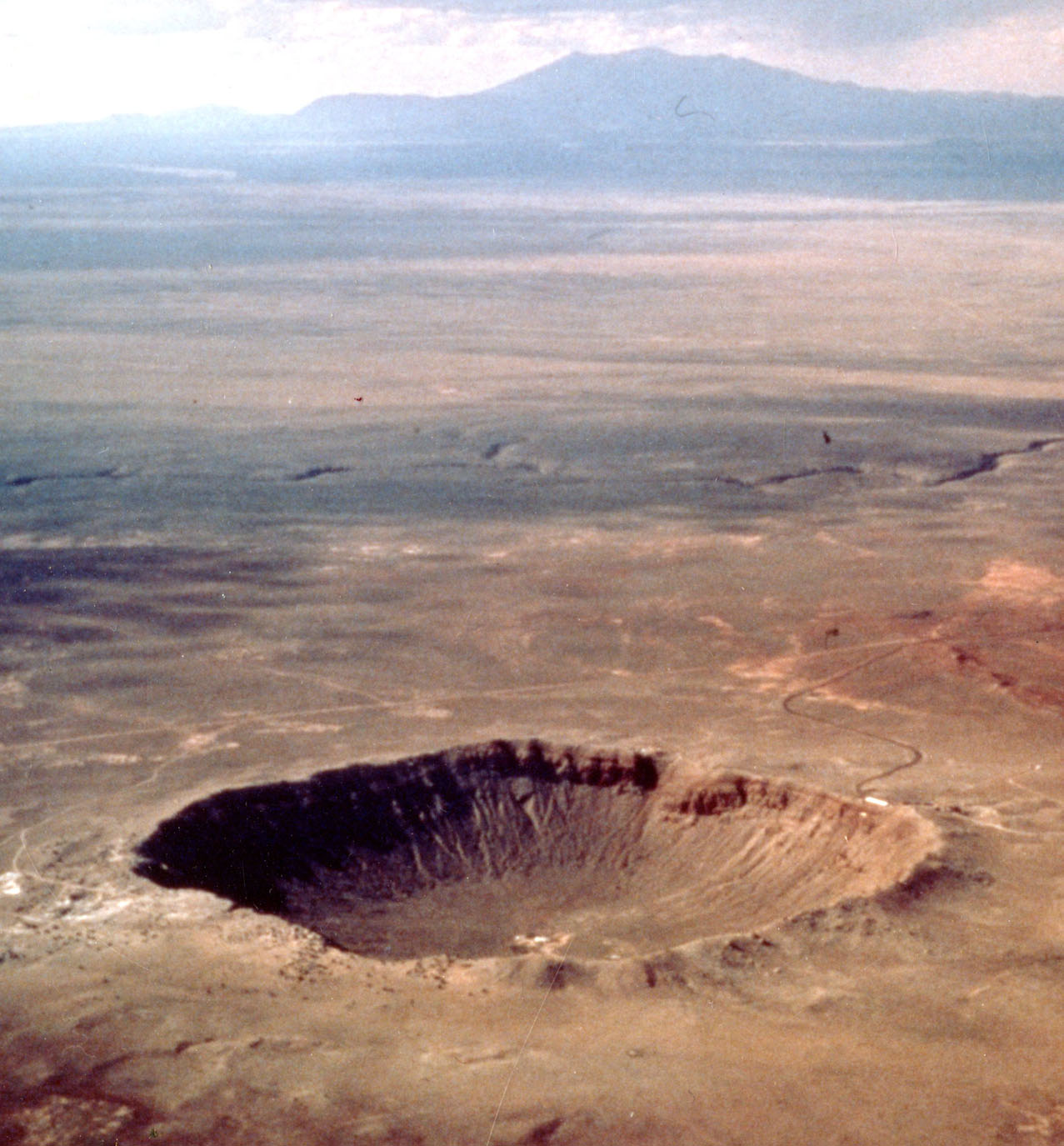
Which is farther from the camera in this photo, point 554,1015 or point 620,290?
point 620,290

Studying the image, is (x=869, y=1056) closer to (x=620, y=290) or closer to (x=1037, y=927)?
(x=1037, y=927)

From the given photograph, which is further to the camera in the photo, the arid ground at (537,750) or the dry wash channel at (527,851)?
the dry wash channel at (527,851)

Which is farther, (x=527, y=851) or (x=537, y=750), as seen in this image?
(x=537, y=750)

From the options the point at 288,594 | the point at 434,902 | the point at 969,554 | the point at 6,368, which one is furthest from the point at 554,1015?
the point at 6,368

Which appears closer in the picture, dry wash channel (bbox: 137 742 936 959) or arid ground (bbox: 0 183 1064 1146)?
arid ground (bbox: 0 183 1064 1146)
